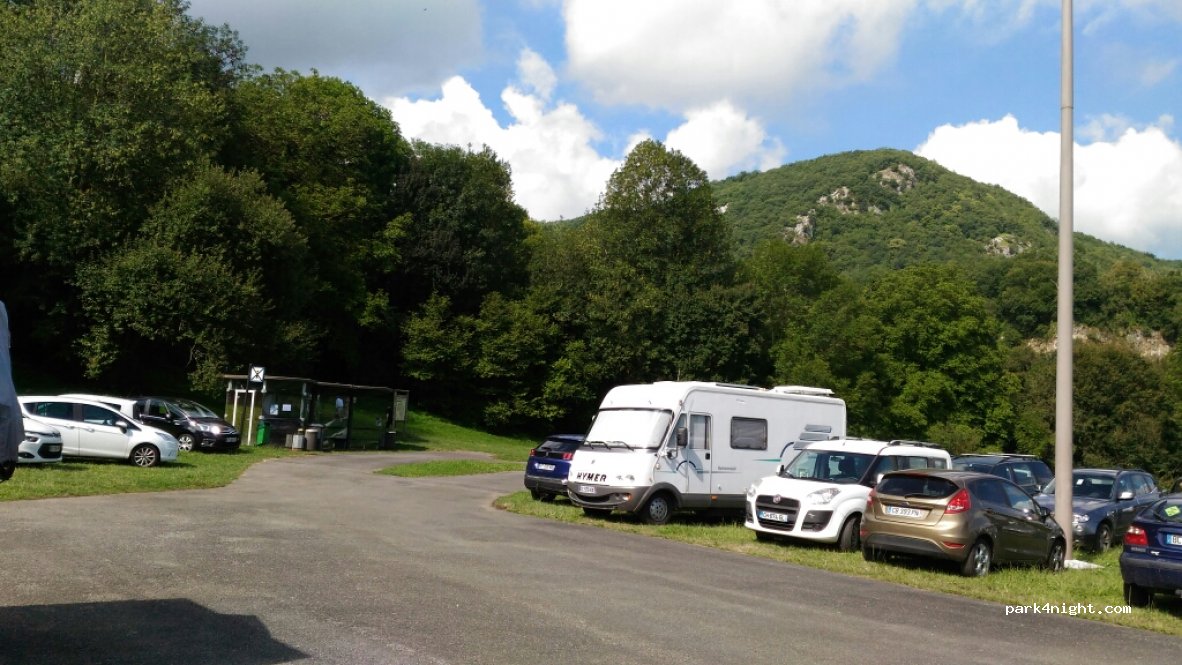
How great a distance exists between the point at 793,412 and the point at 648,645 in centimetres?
1450

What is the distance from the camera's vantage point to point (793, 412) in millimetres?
22125

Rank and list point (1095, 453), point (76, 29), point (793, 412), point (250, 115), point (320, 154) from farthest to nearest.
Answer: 1. point (1095, 453)
2. point (320, 154)
3. point (250, 115)
4. point (76, 29)
5. point (793, 412)

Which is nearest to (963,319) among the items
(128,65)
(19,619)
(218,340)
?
(218,340)

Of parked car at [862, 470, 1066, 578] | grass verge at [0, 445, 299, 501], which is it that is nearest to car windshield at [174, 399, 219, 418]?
grass verge at [0, 445, 299, 501]

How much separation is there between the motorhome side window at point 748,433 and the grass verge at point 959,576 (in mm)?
1893

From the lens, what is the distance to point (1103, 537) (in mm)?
19562

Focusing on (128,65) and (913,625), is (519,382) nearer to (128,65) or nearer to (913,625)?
(128,65)

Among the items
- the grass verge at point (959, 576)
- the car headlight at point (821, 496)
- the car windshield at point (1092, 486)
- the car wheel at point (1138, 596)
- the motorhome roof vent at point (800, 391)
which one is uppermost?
the motorhome roof vent at point (800, 391)

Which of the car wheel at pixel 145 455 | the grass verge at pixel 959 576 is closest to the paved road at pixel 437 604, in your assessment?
the grass verge at pixel 959 576

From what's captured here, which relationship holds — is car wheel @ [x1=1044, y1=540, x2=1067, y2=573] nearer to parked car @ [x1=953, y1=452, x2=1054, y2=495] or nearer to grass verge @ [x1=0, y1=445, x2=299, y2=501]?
parked car @ [x1=953, y1=452, x2=1054, y2=495]

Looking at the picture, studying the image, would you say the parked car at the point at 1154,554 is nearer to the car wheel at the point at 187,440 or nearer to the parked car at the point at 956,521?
the parked car at the point at 956,521

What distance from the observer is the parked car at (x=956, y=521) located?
46.1ft

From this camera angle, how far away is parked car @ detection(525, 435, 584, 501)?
22766mm

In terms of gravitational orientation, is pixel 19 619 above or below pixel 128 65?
below
